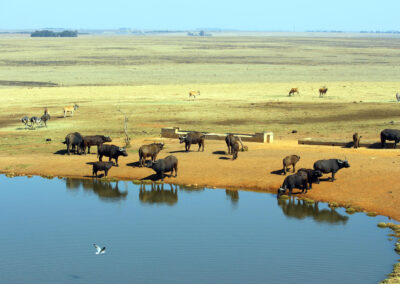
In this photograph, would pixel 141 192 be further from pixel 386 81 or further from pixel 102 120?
pixel 386 81

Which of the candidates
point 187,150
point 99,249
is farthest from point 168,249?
point 187,150

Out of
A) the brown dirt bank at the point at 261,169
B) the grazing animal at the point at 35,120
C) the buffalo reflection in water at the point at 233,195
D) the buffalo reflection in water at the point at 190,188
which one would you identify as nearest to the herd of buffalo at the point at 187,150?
the brown dirt bank at the point at 261,169

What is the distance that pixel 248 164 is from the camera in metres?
32.4

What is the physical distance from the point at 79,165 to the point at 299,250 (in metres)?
15.6

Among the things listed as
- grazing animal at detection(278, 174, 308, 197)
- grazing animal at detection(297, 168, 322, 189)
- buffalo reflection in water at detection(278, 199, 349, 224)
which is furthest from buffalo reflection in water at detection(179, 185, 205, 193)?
grazing animal at detection(297, 168, 322, 189)

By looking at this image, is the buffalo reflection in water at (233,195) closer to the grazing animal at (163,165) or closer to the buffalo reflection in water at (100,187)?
the grazing animal at (163,165)

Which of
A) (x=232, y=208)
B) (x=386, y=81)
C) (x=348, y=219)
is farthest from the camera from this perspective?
(x=386, y=81)

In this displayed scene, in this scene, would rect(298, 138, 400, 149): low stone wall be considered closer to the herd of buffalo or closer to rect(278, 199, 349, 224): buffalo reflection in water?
the herd of buffalo

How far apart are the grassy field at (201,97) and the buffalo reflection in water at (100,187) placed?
7.31 meters

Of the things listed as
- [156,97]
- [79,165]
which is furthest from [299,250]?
[156,97]

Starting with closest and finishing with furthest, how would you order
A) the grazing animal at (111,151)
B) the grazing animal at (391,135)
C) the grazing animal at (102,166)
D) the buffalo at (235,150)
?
the grazing animal at (102,166), the buffalo at (235,150), the grazing animal at (111,151), the grazing animal at (391,135)

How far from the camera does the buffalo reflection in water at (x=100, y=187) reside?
2982cm

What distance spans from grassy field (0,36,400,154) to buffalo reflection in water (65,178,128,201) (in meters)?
7.31

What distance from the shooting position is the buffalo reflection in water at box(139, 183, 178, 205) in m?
29.0
